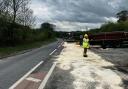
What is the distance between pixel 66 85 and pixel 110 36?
42.5 meters

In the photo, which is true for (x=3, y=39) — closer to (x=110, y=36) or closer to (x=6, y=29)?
(x=6, y=29)

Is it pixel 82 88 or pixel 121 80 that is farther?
pixel 121 80

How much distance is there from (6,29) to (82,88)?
49.8 meters

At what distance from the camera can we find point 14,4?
217ft

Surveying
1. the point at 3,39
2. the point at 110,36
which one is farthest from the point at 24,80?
the point at 3,39

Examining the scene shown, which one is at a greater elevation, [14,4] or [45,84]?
[14,4]

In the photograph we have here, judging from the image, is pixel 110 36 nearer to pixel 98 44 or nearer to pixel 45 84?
pixel 98 44

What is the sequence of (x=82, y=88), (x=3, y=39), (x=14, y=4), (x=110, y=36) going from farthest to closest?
(x=14, y=4)
(x=3, y=39)
(x=110, y=36)
(x=82, y=88)

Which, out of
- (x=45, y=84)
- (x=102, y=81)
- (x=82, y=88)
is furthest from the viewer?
(x=102, y=81)

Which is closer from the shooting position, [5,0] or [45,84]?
[45,84]

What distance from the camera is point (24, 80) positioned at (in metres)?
13.7

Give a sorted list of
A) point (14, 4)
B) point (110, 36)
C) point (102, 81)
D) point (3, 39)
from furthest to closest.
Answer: point (14, 4)
point (3, 39)
point (110, 36)
point (102, 81)

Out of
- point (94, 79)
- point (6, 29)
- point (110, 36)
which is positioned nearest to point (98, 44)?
point (110, 36)

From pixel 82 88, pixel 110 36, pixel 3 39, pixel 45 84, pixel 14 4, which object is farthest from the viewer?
pixel 14 4
